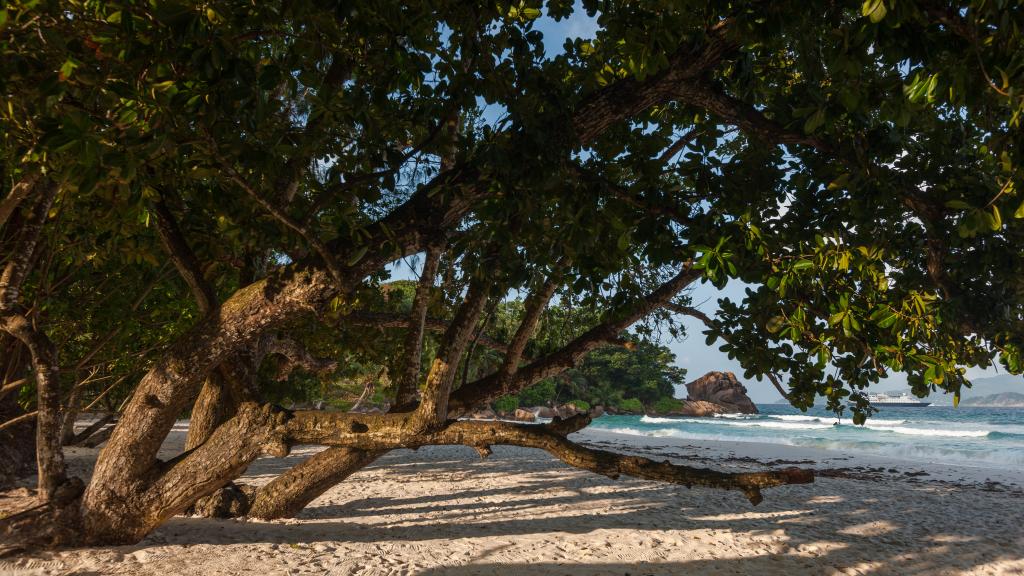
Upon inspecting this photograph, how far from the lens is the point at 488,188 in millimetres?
4676

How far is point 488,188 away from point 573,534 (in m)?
4.33

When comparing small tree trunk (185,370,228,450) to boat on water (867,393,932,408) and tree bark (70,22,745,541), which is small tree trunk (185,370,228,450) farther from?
boat on water (867,393,932,408)

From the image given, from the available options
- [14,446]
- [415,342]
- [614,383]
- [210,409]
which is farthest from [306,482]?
[614,383]

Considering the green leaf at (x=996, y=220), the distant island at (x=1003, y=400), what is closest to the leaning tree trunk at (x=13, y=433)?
the green leaf at (x=996, y=220)

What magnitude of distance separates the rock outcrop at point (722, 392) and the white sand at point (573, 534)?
58612mm

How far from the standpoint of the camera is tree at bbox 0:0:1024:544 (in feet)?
10.2

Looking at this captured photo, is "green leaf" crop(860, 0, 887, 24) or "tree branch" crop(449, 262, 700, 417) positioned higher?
"green leaf" crop(860, 0, 887, 24)

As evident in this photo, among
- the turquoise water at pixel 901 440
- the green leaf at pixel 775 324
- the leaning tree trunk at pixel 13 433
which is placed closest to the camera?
the green leaf at pixel 775 324

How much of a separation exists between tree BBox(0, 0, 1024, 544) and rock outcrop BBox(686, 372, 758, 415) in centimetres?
6595

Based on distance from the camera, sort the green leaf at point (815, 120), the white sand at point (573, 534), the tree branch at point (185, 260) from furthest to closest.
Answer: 1. the tree branch at point (185, 260)
2. the white sand at point (573, 534)
3. the green leaf at point (815, 120)

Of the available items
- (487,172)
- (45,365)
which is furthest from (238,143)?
(45,365)

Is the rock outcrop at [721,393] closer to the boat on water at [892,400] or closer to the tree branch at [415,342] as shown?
the boat on water at [892,400]

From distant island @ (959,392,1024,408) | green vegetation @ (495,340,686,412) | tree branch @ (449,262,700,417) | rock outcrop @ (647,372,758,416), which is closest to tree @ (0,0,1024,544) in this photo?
tree branch @ (449,262,700,417)

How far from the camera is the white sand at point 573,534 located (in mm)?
5055
